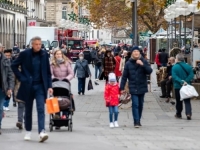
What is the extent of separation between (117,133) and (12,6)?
7895 cm

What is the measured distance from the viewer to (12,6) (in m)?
93.8

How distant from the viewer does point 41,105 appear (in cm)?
1366

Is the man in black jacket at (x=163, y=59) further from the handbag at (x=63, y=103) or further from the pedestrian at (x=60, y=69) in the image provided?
the handbag at (x=63, y=103)

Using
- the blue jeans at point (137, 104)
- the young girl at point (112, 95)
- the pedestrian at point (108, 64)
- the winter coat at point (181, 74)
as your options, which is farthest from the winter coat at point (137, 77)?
the pedestrian at point (108, 64)

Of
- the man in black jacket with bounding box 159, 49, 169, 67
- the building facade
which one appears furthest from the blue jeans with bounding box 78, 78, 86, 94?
the building facade

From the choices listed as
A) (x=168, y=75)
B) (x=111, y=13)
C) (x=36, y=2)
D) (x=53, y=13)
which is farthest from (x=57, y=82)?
(x=53, y=13)

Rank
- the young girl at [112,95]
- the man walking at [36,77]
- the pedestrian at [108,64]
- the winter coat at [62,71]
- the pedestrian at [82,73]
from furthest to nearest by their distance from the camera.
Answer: the pedestrian at [82,73] < the pedestrian at [108,64] < the young girl at [112,95] < the winter coat at [62,71] < the man walking at [36,77]

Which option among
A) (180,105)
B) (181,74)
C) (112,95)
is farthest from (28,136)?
(180,105)

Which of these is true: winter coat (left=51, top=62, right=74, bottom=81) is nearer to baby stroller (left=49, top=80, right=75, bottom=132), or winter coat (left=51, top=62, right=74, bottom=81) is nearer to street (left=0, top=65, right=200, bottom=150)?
baby stroller (left=49, top=80, right=75, bottom=132)

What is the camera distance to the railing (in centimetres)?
8547

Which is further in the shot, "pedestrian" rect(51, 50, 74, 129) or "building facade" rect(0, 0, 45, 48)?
"building facade" rect(0, 0, 45, 48)

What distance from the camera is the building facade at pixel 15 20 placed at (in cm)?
8721

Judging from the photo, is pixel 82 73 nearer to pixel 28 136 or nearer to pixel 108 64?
pixel 108 64

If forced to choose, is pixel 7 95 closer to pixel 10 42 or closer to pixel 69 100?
pixel 69 100
